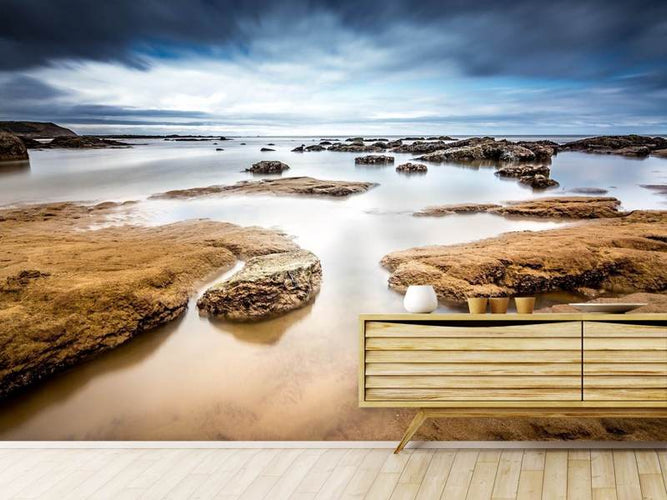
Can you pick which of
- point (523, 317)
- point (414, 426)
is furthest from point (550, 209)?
point (414, 426)

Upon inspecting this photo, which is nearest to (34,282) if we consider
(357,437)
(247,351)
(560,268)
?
(247,351)

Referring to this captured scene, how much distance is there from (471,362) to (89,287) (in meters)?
3.71

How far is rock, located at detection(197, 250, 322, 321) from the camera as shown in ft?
14.6

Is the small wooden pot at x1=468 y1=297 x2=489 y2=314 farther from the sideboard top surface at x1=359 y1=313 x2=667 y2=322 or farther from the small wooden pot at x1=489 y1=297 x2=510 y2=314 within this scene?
the sideboard top surface at x1=359 y1=313 x2=667 y2=322

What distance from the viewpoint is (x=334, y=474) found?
6.82 ft

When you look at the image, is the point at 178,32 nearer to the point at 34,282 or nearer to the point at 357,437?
the point at 34,282

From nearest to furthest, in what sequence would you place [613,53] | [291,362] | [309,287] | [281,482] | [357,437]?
[281,482] → [357,437] → [291,362] → [309,287] → [613,53]

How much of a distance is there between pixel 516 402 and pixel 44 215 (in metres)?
10.3

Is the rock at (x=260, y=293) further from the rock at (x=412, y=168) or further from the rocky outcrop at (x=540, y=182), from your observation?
the rock at (x=412, y=168)

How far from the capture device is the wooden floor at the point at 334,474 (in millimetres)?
1936

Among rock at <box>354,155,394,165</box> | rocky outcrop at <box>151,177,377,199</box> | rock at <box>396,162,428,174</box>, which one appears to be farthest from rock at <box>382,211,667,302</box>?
rock at <box>354,155,394,165</box>

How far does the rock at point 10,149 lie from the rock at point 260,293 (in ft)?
52.5

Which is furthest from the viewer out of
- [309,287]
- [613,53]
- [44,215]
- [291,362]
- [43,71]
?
[43,71]

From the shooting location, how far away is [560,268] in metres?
5.21
